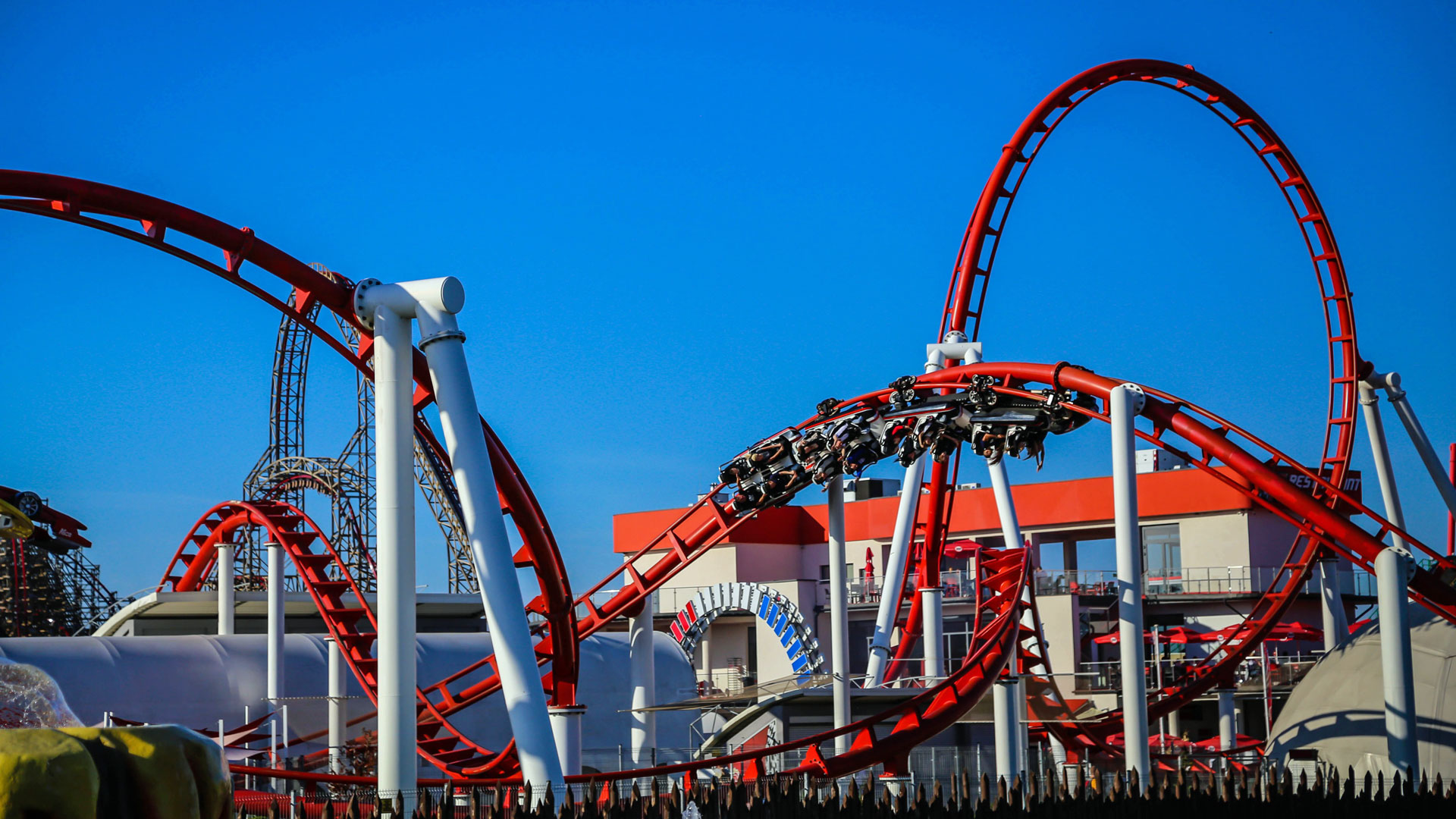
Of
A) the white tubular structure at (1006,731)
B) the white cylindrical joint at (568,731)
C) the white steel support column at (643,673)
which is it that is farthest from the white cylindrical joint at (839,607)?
the white steel support column at (643,673)

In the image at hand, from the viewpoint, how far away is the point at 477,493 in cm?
1198

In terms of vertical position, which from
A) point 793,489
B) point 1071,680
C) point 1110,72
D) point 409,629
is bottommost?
point 1071,680

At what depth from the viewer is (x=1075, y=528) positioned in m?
39.5

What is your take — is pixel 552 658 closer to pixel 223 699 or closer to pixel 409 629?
pixel 409 629

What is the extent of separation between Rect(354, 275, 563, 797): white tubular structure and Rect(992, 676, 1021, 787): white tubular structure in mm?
6326

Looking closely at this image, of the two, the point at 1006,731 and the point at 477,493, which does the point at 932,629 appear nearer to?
the point at 1006,731

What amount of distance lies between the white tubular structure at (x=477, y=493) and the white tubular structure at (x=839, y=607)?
5285mm

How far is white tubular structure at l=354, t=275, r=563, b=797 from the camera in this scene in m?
11.6

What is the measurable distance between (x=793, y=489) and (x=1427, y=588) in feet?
24.2

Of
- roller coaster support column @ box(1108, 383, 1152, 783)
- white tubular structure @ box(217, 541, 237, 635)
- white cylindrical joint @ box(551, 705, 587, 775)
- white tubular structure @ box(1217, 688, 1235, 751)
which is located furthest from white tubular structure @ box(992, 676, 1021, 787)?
white tubular structure @ box(217, 541, 237, 635)

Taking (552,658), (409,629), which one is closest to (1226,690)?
(552,658)

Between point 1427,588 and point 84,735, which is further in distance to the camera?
point 1427,588

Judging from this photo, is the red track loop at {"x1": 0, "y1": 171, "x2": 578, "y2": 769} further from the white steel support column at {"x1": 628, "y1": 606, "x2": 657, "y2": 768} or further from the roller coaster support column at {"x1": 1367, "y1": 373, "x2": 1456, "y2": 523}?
the roller coaster support column at {"x1": 1367, "y1": 373, "x2": 1456, "y2": 523}

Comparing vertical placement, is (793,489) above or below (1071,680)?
above
